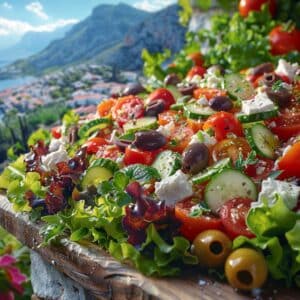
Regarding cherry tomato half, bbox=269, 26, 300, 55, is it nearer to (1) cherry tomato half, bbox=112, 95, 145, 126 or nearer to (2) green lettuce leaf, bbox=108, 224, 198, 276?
(1) cherry tomato half, bbox=112, 95, 145, 126

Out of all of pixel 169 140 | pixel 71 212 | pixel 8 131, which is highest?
pixel 169 140

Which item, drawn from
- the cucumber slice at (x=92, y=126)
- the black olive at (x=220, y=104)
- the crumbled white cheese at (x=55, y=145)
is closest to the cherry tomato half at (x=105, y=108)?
the cucumber slice at (x=92, y=126)

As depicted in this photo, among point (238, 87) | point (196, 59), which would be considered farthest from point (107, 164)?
point (196, 59)

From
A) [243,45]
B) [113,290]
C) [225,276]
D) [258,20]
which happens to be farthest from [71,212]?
[258,20]

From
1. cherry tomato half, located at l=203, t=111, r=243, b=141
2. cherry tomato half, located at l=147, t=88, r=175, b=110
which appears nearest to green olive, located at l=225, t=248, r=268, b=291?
cherry tomato half, located at l=203, t=111, r=243, b=141

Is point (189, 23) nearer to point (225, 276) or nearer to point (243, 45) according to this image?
point (243, 45)
